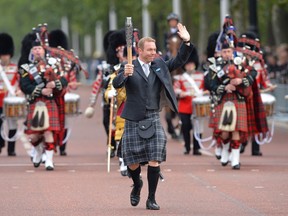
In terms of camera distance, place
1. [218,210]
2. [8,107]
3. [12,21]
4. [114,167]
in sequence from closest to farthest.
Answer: [218,210]
[114,167]
[8,107]
[12,21]

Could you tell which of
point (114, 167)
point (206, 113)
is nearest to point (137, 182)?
point (114, 167)

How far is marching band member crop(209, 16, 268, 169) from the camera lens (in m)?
18.5

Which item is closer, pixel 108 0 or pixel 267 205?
pixel 267 205

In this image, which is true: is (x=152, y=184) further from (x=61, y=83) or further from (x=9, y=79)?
(x=9, y=79)

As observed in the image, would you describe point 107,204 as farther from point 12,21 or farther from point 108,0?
point 12,21

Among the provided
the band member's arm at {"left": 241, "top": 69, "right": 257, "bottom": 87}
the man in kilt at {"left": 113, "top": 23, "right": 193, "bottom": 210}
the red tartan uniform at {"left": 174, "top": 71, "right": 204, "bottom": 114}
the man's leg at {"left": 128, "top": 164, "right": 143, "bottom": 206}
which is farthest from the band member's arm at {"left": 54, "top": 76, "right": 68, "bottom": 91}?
the man's leg at {"left": 128, "top": 164, "right": 143, "bottom": 206}

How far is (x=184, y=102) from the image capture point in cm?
2223

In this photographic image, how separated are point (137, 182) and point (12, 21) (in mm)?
111443

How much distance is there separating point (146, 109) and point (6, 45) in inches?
368

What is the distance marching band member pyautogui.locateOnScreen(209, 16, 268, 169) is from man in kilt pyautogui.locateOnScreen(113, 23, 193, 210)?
4.48 meters

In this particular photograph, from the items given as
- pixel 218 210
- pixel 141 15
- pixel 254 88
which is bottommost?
pixel 218 210

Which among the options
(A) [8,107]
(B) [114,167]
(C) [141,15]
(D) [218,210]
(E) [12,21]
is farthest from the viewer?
(E) [12,21]

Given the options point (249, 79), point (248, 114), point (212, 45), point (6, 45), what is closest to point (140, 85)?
point (249, 79)

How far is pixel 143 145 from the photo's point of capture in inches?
545
